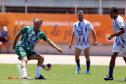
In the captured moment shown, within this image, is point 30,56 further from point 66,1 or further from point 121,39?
point 66,1

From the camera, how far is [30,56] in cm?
1739

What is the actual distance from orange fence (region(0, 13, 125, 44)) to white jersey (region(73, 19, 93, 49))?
18.5 meters

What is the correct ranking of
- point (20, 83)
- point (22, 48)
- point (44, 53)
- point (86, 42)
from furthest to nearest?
point (44, 53), point (86, 42), point (22, 48), point (20, 83)

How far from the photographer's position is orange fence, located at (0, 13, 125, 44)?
40156mm

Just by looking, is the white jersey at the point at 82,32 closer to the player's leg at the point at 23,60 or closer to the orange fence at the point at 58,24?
the player's leg at the point at 23,60

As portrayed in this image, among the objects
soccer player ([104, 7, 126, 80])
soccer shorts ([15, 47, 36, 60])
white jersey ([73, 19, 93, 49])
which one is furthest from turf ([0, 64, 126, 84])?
white jersey ([73, 19, 93, 49])

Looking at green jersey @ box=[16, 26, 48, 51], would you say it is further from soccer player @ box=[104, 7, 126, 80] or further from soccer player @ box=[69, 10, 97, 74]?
soccer player @ box=[69, 10, 97, 74]

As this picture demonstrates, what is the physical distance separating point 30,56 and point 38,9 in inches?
1330

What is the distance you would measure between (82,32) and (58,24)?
1883 cm

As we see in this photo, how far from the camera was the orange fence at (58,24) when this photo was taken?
40156 millimetres

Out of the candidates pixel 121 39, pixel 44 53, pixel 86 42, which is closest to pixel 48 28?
pixel 44 53

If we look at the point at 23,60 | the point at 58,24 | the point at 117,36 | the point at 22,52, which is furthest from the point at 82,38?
the point at 58,24

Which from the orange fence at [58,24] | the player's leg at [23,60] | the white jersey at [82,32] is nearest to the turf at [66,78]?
the player's leg at [23,60]

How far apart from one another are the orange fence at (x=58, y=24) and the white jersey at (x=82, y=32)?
18.5 m
